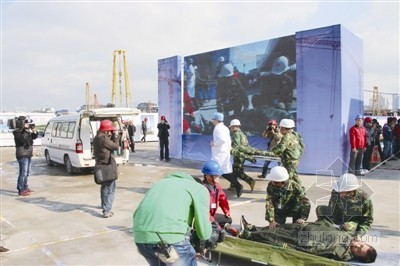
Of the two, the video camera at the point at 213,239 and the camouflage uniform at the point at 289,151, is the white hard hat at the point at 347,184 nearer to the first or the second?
the video camera at the point at 213,239

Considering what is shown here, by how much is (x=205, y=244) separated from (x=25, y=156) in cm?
718

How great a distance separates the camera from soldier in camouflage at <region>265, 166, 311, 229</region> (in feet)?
15.7

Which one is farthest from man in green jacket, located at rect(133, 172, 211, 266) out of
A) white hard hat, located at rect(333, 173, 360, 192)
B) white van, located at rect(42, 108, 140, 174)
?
white van, located at rect(42, 108, 140, 174)

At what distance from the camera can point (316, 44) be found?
10547 millimetres

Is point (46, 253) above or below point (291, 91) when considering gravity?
below

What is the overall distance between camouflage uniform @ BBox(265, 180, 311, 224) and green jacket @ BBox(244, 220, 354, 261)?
15.4 inches

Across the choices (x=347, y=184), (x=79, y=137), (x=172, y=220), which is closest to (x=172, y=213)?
(x=172, y=220)

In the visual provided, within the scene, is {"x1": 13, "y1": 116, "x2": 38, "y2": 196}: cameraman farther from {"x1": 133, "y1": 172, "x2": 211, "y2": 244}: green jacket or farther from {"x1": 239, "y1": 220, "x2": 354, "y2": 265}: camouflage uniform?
{"x1": 133, "y1": 172, "x2": 211, "y2": 244}: green jacket

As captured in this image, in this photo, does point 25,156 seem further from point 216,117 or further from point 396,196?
point 396,196

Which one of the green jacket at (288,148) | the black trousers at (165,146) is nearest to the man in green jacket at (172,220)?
the green jacket at (288,148)

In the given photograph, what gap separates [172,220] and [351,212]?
261 centimetres

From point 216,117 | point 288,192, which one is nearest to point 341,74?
point 216,117

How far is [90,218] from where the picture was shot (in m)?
6.91

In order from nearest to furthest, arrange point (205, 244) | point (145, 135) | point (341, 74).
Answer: point (205, 244)
point (341, 74)
point (145, 135)
